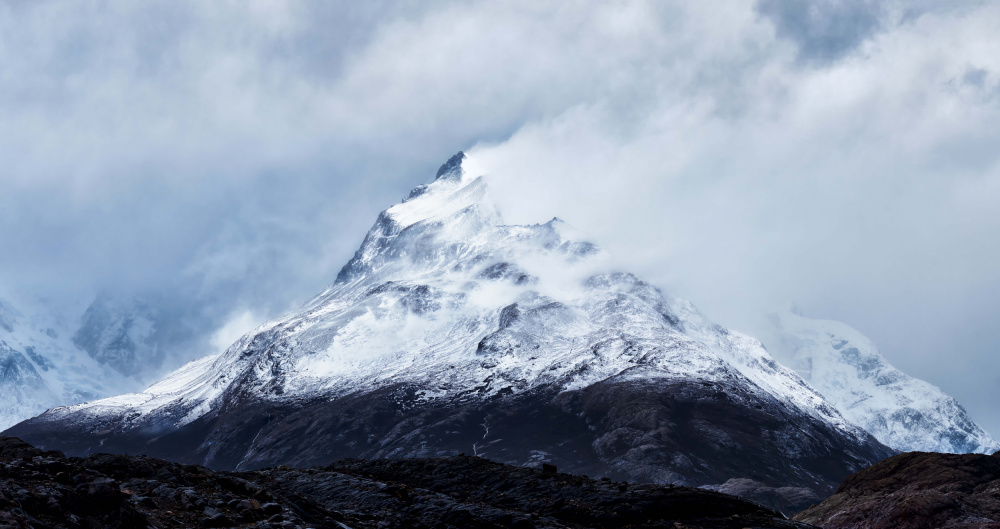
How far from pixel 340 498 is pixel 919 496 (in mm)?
53988

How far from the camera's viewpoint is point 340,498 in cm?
6112

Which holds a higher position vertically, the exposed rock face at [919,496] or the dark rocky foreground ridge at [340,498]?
the dark rocky foreground ridge at [340,498]

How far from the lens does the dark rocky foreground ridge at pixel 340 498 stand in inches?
1529

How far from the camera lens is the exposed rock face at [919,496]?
2911 inches

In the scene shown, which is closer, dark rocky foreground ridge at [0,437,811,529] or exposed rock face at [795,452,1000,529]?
dark rocky foreground ridge at [0,437,811,529]

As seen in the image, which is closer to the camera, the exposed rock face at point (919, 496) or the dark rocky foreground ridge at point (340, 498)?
the dark rocky foreground ridge at point (340, 498)

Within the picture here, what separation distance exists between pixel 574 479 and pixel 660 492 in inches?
373

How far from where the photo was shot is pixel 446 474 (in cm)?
7038

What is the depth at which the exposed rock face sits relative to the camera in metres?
73.9

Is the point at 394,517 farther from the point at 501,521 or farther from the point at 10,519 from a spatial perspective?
the point at 10,519

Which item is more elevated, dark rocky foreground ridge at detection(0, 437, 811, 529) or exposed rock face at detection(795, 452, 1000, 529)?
dark rocky foreground ridge at detection(0, 437, 811, 529)

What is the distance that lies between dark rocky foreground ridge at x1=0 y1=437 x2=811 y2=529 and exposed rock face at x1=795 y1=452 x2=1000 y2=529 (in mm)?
27272

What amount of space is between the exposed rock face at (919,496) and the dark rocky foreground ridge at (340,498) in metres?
27.3

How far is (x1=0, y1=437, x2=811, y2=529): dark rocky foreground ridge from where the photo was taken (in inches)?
1529
